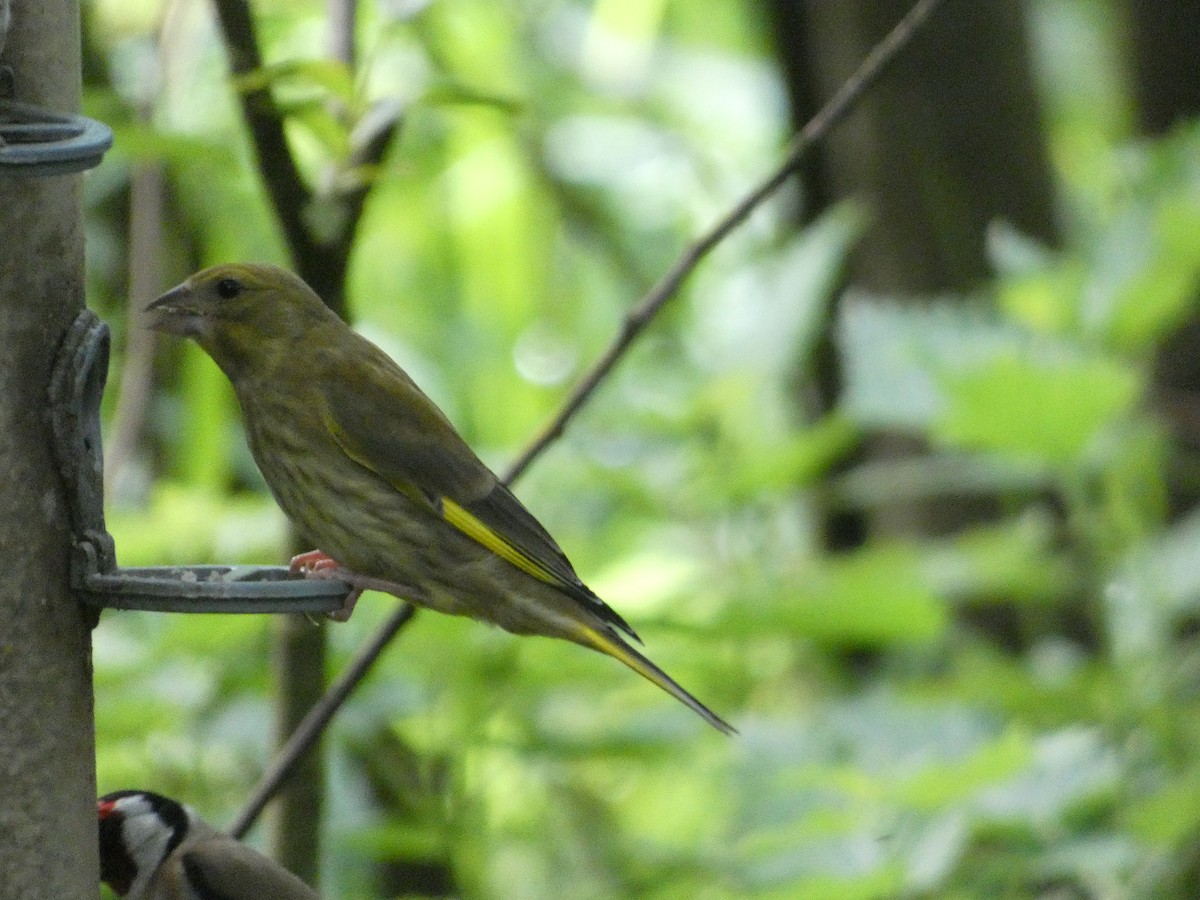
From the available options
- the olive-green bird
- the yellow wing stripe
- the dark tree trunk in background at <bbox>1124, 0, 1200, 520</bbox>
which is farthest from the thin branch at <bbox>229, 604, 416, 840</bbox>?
the dark tree trunk in background at <bbox>1124, 0, 1200, 520</bbox>

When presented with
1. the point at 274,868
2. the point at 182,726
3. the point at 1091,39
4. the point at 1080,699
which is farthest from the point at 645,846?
the point at 1091,39

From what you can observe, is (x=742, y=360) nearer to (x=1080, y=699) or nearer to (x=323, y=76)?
(x=1080, y=699)

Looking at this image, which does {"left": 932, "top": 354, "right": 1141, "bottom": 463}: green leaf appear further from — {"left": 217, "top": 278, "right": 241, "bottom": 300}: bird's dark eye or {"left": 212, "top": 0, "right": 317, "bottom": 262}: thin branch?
{"left": 212, "top": 0, "right": 317, "bottom": 262}: thin branch

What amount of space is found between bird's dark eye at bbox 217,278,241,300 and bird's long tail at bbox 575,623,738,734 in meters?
0.90

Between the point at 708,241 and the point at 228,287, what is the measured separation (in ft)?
3.20

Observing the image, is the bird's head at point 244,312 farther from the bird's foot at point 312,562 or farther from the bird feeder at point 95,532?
the bird feeder at point 95,532

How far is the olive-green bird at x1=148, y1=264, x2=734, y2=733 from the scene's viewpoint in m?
3.52

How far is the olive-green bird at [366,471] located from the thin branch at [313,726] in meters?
0.38

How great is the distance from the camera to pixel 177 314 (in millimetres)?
3498

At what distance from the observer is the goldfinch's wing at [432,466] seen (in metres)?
3.64

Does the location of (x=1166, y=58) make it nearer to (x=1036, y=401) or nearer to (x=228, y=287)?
(x=1036, y=401)

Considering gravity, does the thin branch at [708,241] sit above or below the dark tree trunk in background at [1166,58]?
below

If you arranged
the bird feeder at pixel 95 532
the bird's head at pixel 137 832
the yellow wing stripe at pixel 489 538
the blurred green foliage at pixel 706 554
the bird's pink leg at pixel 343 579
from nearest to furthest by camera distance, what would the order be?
the bird feeder at pixel 95 532, the bird's pink leg at pixel 343 579, the bird's head at pixel 137 832, the yellow wing stripe at pixel 489 538, the blurred green foliage at pixel 706 554

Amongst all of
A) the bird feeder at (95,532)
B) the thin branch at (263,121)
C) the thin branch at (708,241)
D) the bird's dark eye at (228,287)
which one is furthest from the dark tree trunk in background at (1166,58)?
the bird feeder at (95,532)
